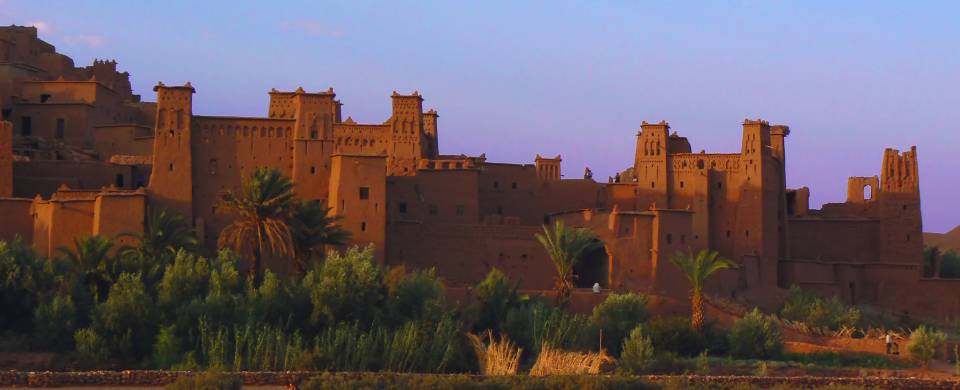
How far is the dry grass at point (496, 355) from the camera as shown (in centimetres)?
3506

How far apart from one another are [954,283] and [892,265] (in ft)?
6.65

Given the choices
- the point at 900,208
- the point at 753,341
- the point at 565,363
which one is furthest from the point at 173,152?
the point at 900,208

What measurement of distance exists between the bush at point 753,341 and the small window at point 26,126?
2125cm

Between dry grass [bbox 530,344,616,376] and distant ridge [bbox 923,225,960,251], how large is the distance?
141 feet

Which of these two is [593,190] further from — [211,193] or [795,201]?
[211,193]

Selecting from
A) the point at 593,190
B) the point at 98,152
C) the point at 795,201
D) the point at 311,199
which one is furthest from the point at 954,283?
the point at 98,152

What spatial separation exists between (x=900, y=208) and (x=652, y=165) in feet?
27.4

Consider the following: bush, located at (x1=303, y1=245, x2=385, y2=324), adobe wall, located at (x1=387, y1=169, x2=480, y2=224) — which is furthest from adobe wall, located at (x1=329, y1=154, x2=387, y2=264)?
bush, located at (x1=303, y1=245, x2=385, y2=324)

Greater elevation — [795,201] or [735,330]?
[795,201]

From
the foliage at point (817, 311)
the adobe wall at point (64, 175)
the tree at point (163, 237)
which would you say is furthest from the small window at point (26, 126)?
the foliage at point (817, 311)

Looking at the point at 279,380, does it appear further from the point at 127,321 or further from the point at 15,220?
the point at 15,220

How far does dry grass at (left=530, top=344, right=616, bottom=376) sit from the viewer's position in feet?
112

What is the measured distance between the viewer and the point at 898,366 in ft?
133

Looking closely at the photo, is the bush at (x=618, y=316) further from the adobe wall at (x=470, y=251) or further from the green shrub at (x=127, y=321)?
the green shrub at (x=127, y=321)
